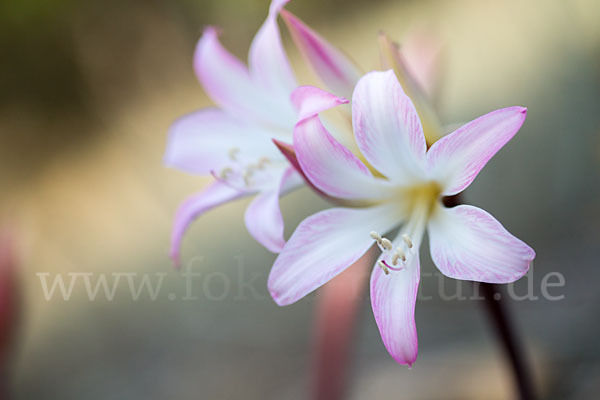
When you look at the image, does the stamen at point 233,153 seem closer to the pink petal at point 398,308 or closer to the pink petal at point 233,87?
the pink petal at point 233,87

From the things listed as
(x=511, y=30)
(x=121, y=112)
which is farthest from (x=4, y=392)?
(x=121, y=112)

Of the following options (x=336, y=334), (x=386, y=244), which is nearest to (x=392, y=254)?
(x=386, y=244)

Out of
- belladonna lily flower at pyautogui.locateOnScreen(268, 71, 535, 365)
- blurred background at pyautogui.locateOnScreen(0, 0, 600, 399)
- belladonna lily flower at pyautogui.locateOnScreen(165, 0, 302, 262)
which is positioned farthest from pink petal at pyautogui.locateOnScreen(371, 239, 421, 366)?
blurred background at pyautogui.locateOnScreen(0, 0, 600, 399)

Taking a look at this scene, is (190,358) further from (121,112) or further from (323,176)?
(121,112)

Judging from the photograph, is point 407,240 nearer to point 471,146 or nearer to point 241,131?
point 471,146

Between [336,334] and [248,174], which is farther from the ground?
[248,174]

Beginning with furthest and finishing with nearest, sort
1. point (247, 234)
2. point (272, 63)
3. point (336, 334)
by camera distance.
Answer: point (247, 234) → point (336, 334) → point (272, 63)
